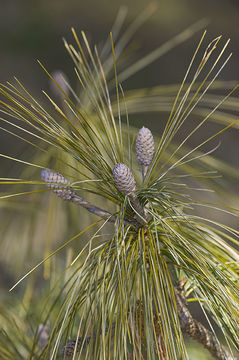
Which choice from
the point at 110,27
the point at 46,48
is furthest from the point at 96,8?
the point at 46,48

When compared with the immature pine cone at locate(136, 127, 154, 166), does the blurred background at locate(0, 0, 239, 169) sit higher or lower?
higher

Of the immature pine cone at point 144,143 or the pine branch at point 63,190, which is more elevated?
the immature pine cone at point 144,143

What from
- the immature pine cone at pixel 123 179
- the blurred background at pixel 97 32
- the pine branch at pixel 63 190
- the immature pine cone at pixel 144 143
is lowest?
the pine branch at pixel 63 190

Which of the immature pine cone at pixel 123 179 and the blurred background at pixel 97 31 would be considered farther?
the blurred background at pixel 97 31

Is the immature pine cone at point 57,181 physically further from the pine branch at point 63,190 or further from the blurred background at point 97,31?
the blurred background at point 97,31

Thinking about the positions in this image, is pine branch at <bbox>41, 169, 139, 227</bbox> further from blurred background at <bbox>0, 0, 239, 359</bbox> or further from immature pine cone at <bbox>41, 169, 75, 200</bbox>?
blurred background at <bbox>0, 0, 239, 359</bbox>

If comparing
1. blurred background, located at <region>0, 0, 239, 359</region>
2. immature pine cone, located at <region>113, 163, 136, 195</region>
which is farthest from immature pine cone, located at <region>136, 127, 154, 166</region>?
blurred background, located at <region>0, 0, 239, 359</region>

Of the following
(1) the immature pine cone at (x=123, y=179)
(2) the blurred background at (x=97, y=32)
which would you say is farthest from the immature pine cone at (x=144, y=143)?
(2) the blurred background at (x=97, y=32)

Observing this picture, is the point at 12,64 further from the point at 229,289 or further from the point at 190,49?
the point at 229,289
